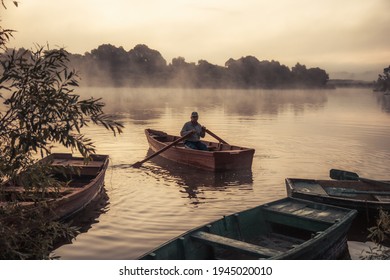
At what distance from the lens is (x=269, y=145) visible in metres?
26.7

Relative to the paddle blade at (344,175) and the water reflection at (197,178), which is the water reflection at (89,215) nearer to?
the water reflection at (197,178)

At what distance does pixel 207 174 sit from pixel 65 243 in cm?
839

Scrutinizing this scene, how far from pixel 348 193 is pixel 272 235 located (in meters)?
3.67

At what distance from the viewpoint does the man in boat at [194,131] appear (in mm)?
18578

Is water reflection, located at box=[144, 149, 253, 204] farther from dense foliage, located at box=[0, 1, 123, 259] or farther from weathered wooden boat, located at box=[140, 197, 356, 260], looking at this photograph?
dense foliage, located at box=[0, 1, 123, 259]

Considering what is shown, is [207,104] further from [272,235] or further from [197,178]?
[272,235]

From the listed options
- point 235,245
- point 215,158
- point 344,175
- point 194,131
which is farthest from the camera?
point 194,131

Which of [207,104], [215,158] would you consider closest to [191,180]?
[215,158]

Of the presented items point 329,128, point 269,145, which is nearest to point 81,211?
point 269,145

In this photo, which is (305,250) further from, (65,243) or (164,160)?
(164,160)

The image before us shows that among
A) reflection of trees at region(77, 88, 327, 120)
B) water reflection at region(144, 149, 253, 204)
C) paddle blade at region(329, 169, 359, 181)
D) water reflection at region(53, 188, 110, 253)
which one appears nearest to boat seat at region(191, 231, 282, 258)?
water reflection at region(53, 188, 110, 253)

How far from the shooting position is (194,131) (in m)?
18.3

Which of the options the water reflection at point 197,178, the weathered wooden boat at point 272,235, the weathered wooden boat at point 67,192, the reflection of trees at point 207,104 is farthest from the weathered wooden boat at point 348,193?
the reflection of trees at point 207,104

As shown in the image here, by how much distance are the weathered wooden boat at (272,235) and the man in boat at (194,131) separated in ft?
25.3
